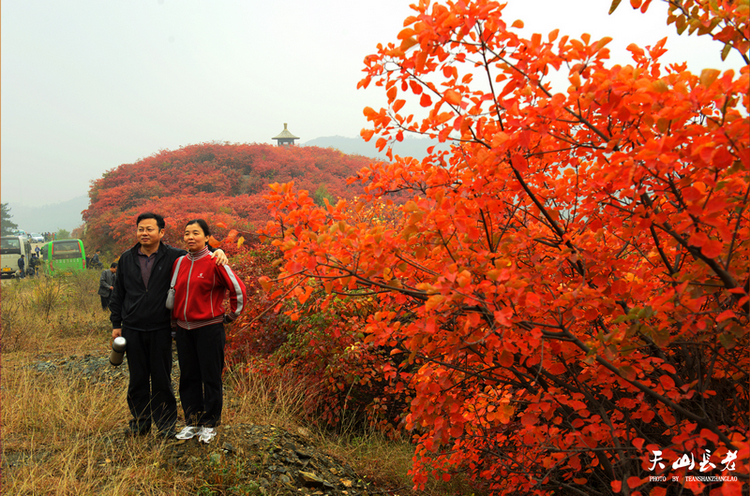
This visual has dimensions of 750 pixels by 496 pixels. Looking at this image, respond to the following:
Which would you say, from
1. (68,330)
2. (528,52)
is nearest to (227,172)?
(68,330)

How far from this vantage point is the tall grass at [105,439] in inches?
101

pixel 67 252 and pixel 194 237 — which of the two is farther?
pixel 67 252

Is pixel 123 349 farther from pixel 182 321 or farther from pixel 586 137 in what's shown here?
pixel 586 137

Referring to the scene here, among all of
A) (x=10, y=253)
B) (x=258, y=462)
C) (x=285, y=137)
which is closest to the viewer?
(x=258, y=462)

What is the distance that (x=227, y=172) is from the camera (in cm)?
1959

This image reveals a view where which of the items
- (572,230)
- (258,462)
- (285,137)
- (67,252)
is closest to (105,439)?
(258,462)

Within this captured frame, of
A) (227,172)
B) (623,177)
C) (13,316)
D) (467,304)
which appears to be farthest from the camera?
(227,172)

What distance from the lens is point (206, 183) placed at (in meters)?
18.3

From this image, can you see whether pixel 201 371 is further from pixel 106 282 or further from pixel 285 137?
pixel 285 137

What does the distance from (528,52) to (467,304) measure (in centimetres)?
82


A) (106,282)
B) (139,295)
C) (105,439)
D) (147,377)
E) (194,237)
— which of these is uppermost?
(194,237)

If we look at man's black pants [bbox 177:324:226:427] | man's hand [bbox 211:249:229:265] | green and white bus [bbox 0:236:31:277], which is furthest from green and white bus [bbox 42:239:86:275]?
man's hand [bbox 211:249:229:265]

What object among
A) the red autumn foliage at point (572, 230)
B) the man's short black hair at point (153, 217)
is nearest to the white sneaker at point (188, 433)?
the man's short black hair at point (153, 217)

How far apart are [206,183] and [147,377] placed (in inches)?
648
